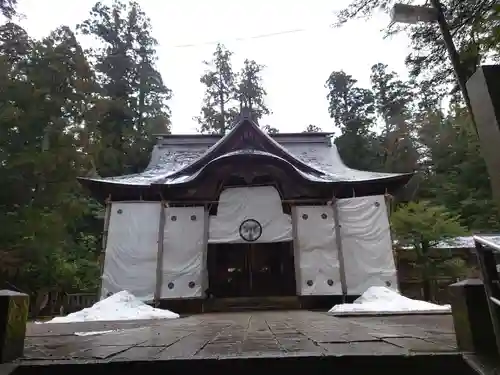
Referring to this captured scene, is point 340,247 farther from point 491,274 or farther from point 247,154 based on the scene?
point 491,274

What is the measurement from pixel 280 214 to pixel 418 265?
4791 millimetres

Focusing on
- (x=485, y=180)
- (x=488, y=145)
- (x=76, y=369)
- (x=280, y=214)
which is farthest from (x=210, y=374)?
(x=485, y=180)

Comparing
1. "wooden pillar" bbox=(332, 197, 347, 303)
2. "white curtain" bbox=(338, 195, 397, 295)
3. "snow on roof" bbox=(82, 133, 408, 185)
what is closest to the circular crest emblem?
"wooden pillar" bbox=(332, 197, 347, 303)

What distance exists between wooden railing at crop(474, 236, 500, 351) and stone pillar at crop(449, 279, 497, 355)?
11.6 inches

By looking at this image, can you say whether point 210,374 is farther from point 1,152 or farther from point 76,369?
point 1,152

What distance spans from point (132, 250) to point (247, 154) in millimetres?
3854

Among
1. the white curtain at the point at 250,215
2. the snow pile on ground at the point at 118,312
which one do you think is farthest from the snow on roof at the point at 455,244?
the snow pile on ground at the point at 118,312

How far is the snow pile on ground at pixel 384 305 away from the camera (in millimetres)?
6727

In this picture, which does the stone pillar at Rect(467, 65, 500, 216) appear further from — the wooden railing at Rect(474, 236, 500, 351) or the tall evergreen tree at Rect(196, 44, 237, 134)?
the tall evergreen tree at Rect(196, 44, 237, 134)

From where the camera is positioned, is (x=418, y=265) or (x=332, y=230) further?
(x=418, y=265)

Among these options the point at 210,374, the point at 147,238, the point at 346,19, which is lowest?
the point at 210,374

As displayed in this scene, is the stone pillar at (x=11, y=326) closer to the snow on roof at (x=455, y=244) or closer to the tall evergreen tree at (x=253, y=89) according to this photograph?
the snow on roof at (x=455, y=244)

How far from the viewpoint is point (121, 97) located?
23.0 m

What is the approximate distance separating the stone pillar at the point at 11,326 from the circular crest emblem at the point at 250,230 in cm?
742
